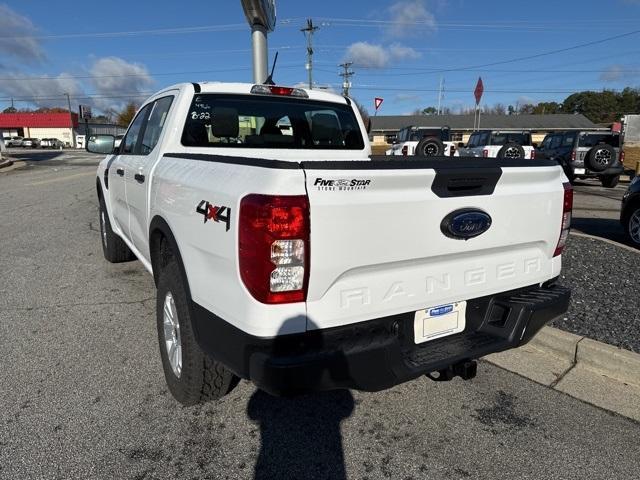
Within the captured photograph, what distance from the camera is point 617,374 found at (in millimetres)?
3221

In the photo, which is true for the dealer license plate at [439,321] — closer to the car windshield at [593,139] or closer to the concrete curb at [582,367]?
the concrete curb at [582,367]

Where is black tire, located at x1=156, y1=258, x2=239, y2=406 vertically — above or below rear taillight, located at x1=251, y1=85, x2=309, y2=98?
below

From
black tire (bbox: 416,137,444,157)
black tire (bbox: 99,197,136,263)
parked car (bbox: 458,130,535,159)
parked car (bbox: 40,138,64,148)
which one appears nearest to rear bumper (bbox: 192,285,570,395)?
black tire (bbox: 99,197,136,263)

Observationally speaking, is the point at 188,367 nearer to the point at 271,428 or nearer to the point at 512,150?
the point at 271,428

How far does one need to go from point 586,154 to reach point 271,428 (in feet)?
45.9

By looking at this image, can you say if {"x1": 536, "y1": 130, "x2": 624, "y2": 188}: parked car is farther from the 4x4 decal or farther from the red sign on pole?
the 4x4 decal

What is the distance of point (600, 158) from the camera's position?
540 inches

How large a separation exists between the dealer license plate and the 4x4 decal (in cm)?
101

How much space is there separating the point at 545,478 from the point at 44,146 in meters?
84.6

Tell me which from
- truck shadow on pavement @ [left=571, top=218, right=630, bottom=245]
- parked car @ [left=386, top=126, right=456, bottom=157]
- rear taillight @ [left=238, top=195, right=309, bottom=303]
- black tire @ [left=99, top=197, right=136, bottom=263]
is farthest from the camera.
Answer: parked car @ [left=386, top=126, right=456, bottom=157]

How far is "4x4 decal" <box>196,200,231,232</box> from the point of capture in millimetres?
2057

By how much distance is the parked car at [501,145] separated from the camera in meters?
15.5

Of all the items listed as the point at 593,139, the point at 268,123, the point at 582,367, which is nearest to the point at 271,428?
the point at 582,367

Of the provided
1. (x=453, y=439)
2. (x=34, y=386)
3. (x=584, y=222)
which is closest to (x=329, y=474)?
(x=453, y=439)
